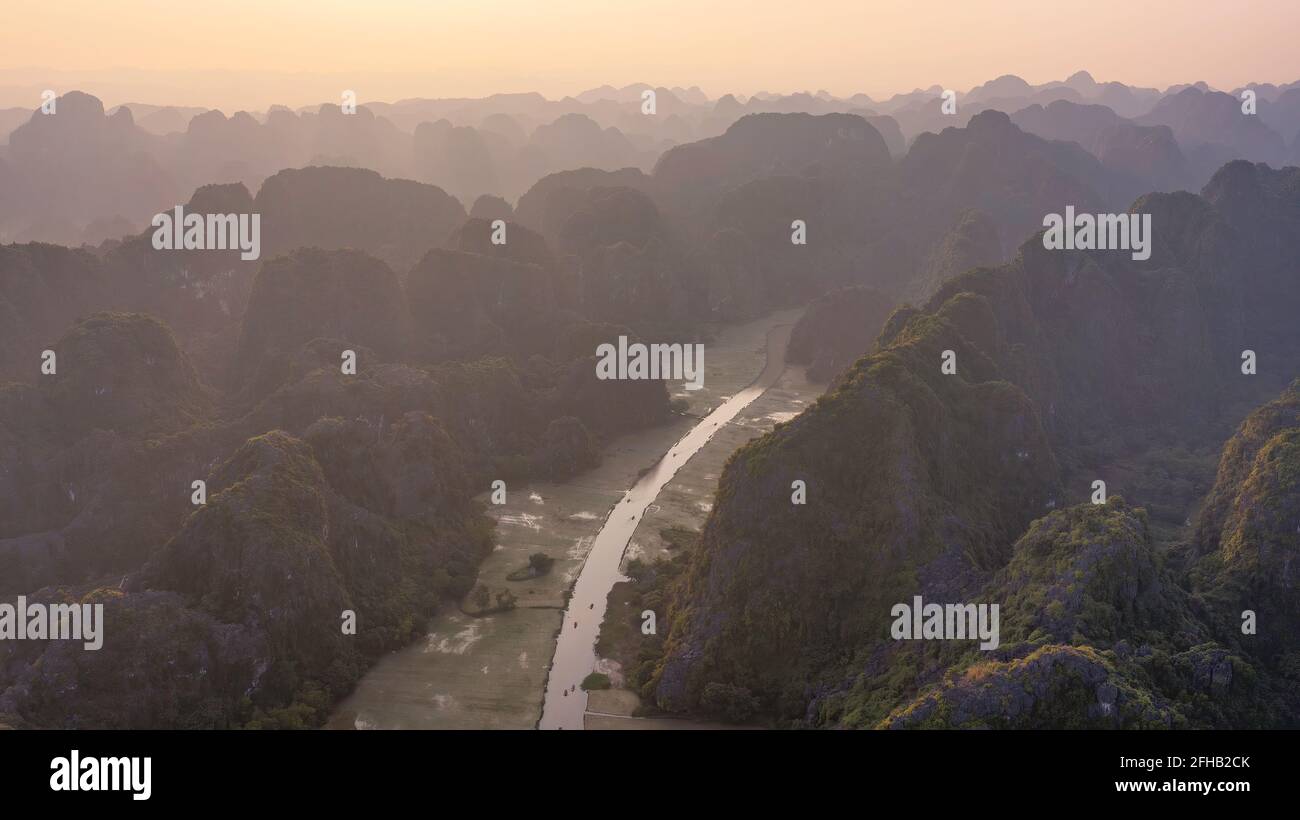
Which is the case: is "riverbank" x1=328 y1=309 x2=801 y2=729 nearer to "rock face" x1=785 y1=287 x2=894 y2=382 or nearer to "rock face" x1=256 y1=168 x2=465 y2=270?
"rock face" x1=785 y1=287 x2=894 y2=382

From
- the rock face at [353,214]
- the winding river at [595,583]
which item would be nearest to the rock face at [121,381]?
the winding river at [595,583]

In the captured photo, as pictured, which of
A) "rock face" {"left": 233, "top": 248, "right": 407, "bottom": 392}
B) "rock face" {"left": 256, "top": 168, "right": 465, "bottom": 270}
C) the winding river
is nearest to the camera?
the winding river

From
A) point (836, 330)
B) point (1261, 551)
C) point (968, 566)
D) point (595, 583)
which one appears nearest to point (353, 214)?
point (836, 330)

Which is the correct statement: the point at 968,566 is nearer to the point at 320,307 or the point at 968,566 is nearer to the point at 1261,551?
the point at 1261,551

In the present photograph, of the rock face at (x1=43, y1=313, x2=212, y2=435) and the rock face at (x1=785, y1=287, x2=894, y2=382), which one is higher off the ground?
the rock face at (x1=785, y1=287, x2=894, y2=382)

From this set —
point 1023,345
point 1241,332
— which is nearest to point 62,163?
point 1023,345

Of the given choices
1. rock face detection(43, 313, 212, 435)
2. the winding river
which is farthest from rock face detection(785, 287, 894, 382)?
rock face detection(43, 313, 212, 435)
